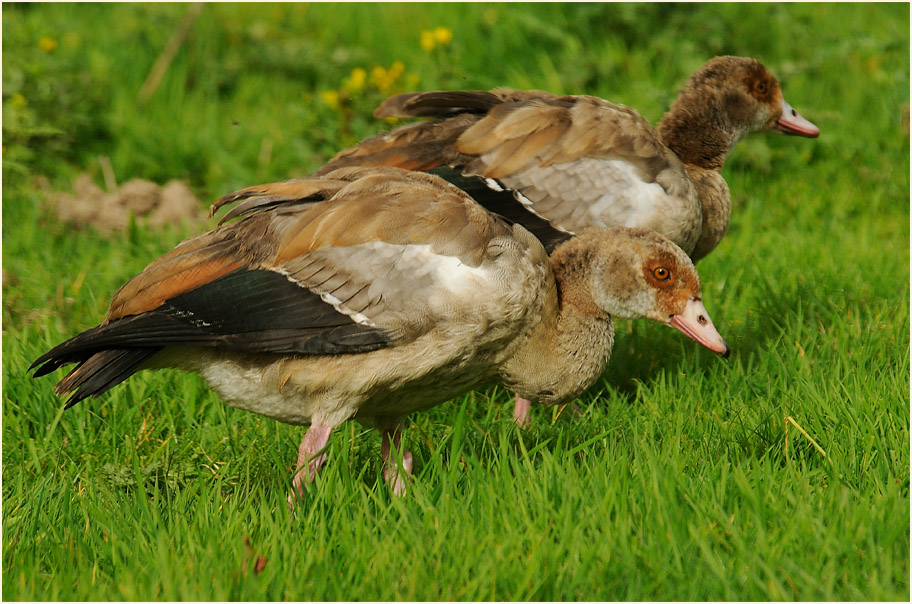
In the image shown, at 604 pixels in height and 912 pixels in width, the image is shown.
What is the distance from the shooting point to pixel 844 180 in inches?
342

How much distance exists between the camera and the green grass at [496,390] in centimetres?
394

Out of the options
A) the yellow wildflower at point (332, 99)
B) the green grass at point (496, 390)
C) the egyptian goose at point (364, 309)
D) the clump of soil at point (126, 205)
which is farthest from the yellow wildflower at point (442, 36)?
the egyptian goose at point (364, 309)

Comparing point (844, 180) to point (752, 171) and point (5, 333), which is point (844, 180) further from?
point (5, 333)

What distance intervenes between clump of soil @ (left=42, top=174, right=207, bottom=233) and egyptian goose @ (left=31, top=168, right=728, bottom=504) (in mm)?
3315

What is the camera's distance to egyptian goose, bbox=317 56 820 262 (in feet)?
19.8

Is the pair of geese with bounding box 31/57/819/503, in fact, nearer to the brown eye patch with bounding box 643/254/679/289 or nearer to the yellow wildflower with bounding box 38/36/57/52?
the brown eye patch with bounding box 643/254/679/289

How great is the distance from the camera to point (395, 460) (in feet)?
16.1

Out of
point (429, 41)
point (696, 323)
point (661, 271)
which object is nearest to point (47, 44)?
point (429, 41)

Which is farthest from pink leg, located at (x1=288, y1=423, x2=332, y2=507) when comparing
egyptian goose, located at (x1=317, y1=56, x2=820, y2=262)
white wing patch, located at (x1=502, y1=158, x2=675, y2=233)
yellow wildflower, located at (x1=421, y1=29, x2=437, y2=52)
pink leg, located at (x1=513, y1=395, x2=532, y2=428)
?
yellow wildflower, located at (x1=421, y1=29, x2=437, y2=52)

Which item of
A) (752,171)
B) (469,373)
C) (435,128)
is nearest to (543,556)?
(469,373)

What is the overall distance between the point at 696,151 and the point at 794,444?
245 centimetres

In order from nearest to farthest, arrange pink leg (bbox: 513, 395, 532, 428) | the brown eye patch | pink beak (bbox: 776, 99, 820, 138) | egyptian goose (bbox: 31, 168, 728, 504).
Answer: egyptian goose (bbox: 31, 168, 728, 504), the brown eye patch, pink leg (bbox: 513, 395, 532, 428), pink beak (bbox: 776, 99, 820, 138)

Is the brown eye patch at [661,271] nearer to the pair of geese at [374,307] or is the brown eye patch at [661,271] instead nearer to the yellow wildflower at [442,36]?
the pair of geese at [374,307]

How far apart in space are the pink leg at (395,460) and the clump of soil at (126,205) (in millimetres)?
3558
